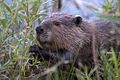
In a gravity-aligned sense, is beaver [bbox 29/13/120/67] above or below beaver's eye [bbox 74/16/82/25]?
below

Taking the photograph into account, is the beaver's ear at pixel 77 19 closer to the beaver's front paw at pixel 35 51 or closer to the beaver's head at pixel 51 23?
the beaver's head at pixel 51 23

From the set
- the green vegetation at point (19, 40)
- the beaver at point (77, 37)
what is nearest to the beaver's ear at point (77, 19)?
the beaver at point (77, 37)

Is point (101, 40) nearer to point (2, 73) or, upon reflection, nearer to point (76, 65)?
point (76, 65)

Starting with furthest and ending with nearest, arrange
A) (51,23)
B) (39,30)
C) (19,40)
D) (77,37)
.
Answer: (77,37) → (51,23) → (39,30) → (19,40)

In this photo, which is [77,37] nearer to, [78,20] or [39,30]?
[78,20]

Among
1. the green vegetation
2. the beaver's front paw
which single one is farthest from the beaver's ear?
the green vegetation

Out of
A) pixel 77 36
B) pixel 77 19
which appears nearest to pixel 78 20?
pixel 77 19

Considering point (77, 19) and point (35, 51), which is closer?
point (35, 51)

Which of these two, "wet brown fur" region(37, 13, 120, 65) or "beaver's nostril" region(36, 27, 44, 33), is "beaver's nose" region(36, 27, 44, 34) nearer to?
"beaver's nostril" region(36, 27, 44, 33)

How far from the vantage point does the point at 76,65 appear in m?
3.21

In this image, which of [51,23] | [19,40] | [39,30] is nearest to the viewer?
[19,40]

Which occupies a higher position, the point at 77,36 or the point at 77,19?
the point at 77,19

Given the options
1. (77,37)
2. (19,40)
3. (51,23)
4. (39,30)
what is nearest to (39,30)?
(39,30)

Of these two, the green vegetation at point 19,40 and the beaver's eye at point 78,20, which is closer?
the green vegetation at point 19,40
